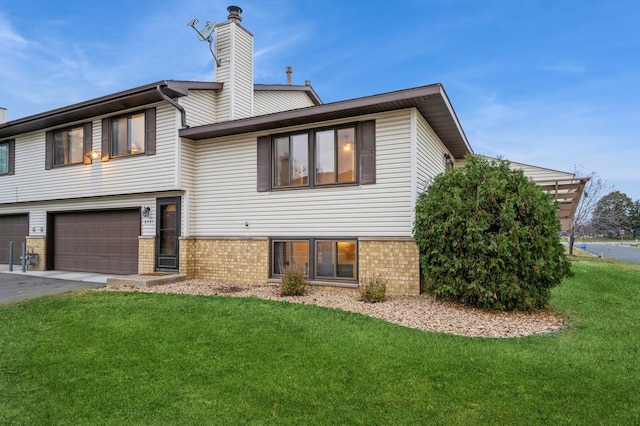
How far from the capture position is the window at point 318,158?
8562mm

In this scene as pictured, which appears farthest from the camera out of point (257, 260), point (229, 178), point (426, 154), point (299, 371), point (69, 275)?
point (69, 275)

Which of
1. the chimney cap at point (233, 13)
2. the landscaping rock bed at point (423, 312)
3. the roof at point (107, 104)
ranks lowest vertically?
the landscaping rock bed at point (423, 312)

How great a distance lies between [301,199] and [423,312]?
410cm

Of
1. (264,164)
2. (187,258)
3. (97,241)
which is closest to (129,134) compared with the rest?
(97,241)

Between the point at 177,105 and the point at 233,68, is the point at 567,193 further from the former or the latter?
the point at 177,105

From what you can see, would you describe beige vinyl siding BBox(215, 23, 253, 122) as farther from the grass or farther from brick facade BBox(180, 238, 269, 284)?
the grass

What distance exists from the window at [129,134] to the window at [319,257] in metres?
4.58

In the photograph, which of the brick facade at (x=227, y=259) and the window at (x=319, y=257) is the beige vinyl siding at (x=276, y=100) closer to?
the brick facade at (x=227, y=259)

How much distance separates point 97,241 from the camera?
12.3 meters

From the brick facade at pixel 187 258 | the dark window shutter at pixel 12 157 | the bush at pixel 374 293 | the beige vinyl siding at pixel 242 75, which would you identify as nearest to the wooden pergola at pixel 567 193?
the bush at pixel 374 293

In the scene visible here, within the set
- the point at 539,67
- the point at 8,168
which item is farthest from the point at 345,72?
the point at 8,168

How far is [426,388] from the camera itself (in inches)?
138

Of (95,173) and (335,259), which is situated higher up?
(95,173)

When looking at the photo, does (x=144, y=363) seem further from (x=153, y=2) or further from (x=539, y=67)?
(x=539, y=67)
